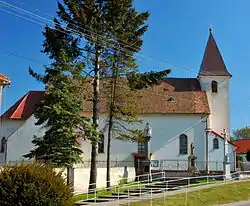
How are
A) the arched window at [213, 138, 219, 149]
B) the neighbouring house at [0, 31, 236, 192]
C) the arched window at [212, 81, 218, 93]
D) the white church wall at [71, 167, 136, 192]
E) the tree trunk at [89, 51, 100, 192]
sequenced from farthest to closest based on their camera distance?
1. the arched window at [212, 81, 218, 93]
2. the arched window at [213, 138, 219, 149]
3. the neighbouring house at [0, 31, 236, 192]
4. the tree trunk at [89, 51, 100, 192]
5. the white church wall at [71, 167, 136, 192]

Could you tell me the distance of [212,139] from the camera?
139 ft

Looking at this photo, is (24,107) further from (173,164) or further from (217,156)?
(217,156)

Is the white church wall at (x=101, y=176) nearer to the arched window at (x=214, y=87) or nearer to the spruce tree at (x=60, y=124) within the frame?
the spruce tree at (x=60, y=124)

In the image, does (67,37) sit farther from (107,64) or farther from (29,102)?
(29,102)

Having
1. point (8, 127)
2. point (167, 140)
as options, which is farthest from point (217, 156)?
point (8, 127)

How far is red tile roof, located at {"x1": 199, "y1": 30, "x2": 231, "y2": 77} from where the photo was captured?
47.5 meters

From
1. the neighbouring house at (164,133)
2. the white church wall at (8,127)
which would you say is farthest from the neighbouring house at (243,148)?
the white church wall at (8,127)

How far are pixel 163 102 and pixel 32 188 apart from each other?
→ 3315 centimetres

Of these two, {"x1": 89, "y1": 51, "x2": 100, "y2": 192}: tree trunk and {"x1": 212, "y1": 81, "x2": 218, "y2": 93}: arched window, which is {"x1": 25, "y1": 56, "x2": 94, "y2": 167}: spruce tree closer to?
{"x1": 89, "y1": 51, "x2": 100, "y2": 192}: tree trunk

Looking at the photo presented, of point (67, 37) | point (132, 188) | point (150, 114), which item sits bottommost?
point (132, 188)

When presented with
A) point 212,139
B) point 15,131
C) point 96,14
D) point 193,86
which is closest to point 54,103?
point 96,14

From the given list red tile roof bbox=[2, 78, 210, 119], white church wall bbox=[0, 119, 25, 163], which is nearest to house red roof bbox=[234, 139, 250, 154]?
red tile roof bbox=[2, 78, 210, 119]

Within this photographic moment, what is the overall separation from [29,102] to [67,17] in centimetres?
1864

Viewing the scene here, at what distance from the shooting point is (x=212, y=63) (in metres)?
48.5
